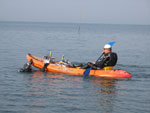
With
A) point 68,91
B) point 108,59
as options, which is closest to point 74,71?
point 108,59

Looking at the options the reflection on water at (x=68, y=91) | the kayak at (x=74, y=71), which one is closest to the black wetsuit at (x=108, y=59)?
the kayak at (x=74, y=71)

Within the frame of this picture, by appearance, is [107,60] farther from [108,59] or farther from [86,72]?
[86,72]

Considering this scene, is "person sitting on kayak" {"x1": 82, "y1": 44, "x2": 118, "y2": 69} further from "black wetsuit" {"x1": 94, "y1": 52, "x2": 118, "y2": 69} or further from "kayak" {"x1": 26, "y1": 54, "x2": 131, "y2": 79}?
"kayak" {"x1": 26, "y1": 54, "x2": 131, "y2": 79}

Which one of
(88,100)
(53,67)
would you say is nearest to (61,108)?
(88,100)

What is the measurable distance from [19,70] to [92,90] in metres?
6.07

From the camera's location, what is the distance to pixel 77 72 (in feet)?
56.3

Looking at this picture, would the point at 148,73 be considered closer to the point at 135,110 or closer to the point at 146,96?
the point at 146,96

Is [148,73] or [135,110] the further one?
[148,73]

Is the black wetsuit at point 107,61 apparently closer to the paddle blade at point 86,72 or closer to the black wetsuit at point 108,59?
the black wetsuit at point 108,59

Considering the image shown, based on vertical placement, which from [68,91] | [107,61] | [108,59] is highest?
[108,59]

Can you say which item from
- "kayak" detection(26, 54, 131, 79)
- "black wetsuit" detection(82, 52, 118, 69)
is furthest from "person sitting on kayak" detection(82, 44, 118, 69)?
"kayak" detection(26, 54, 131, 79)

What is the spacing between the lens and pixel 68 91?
1388cm

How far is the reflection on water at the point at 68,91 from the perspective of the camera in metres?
11.9

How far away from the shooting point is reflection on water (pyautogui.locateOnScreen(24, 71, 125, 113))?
11945 millimetres
